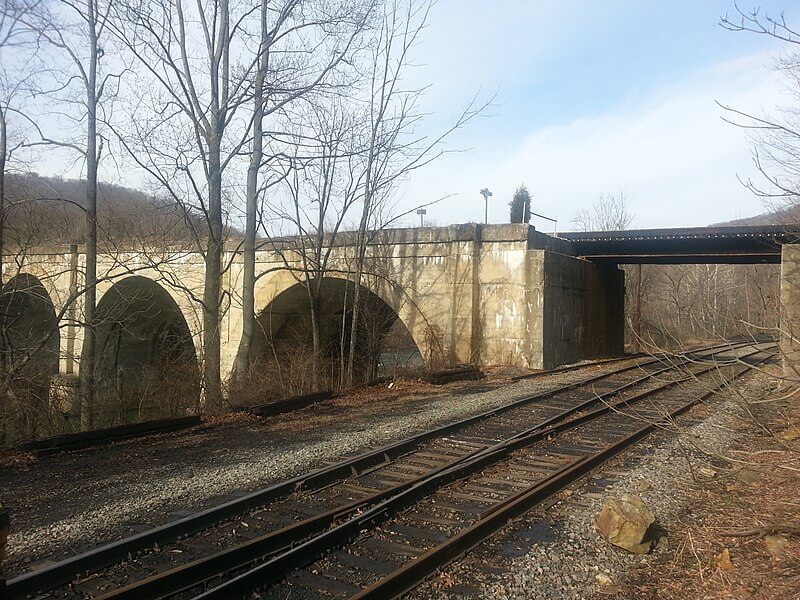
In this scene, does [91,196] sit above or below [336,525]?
above

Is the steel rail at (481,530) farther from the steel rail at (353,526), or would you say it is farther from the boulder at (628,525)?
the boulder at (628,525)

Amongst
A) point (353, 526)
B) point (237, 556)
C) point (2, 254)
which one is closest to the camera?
point (237, 556)

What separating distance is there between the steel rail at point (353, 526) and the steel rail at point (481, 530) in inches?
28.1

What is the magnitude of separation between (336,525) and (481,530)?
47.9 inches

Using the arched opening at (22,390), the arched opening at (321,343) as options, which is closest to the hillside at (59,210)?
the arched opening at (22,390)

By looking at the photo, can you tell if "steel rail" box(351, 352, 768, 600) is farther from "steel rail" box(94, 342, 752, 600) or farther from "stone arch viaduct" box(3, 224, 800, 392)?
"stone arch viaduct" box(3, 224, 800, 392)

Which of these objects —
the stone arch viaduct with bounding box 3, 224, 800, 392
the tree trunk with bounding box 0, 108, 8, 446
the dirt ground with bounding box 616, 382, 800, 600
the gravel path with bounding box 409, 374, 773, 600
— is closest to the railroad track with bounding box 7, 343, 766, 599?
the gravel path with bounding box 409, 374, 773, 600

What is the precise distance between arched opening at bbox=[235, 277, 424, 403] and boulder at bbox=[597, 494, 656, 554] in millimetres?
8621

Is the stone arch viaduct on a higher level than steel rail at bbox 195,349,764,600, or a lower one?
higher

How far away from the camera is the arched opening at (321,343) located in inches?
545

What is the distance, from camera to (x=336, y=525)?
5.17 meters

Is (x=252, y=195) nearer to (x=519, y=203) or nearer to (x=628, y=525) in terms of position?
(x=628, y=525)

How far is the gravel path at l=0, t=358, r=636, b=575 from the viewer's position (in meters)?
5.13

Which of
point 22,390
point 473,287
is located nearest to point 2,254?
point 22,390
